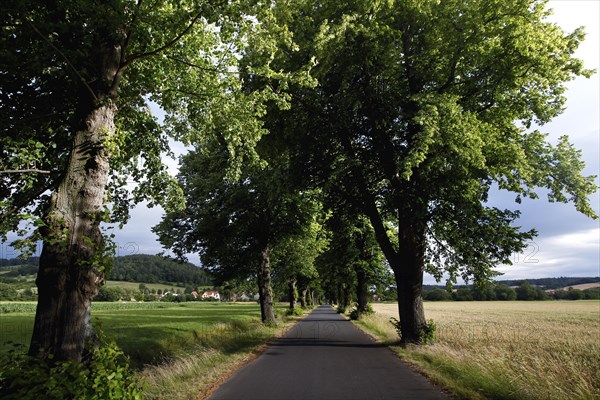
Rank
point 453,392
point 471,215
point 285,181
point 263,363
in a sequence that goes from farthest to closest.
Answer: point 285,181
point 471,215
point 263,363
point 453,392

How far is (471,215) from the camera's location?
13.9 meters

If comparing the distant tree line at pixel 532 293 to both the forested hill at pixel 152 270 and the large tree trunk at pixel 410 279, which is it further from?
the large tree trunk at pixel 410 279

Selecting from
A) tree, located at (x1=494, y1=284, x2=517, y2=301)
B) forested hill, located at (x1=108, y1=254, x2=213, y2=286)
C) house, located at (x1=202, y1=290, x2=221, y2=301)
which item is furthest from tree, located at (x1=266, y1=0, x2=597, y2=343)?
house, located at (x1=202, y1=290, x2=221, y2=301)

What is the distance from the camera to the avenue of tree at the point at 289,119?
21.0 ft

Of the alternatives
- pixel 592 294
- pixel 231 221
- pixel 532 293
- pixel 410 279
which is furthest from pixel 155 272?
pixel 592 294

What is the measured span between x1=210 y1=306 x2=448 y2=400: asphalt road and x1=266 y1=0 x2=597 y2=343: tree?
385 centimetres

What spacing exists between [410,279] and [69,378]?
12.3m

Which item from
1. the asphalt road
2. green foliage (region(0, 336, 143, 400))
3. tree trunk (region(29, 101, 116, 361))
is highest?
tree trunk (region(29, 101, 116, 361))

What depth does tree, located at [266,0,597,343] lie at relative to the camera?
12.9 metres

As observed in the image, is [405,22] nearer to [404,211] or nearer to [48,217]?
[404,211]

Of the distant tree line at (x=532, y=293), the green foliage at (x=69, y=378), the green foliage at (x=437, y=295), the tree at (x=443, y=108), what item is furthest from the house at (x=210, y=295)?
the green foliage at (x=69, y=378)

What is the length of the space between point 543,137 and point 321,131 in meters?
7.99

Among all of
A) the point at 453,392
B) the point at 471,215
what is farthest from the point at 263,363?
the point at 471,215

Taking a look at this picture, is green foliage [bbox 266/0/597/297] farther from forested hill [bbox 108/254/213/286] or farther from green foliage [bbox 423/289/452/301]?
green foliage [bbox 423/289/452/301]
